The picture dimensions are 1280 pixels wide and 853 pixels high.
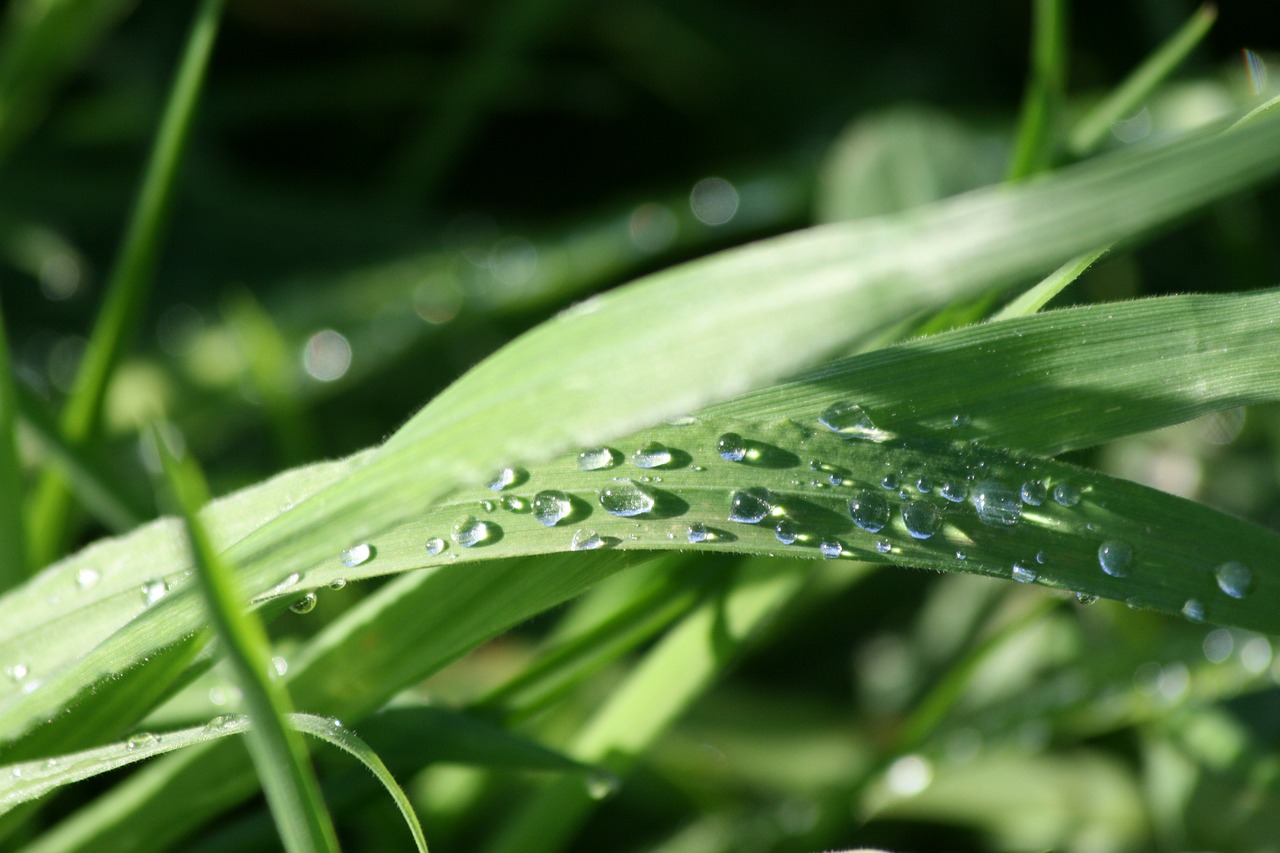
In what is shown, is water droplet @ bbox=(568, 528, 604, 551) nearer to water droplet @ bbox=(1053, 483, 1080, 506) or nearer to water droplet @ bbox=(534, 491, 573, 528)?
water droplet @ bbox=(534, 491, 573, 528)

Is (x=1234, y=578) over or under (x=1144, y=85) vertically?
under

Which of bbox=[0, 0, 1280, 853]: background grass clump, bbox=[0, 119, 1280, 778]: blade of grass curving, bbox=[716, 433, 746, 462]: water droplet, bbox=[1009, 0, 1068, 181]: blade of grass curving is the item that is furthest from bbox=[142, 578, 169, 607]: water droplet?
bbox=[1009, 0, 1068, 181]: blade of grass curving

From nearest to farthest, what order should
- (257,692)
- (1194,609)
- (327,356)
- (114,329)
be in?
(257,692) → (1194,609) → (114,329) → (327,356)

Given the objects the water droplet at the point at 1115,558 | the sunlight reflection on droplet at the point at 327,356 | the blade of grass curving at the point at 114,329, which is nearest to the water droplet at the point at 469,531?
the water droplet at the point at 1115,558

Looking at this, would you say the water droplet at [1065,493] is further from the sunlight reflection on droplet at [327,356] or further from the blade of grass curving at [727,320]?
the sunlight reflection on droplet at [327,356]

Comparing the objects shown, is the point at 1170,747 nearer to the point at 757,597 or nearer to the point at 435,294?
the point at 757,597

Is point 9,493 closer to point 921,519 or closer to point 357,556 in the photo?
point 357,556

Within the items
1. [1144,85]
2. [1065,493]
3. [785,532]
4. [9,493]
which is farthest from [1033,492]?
[9,493]

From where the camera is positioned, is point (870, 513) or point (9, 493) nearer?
point (870, 513)
